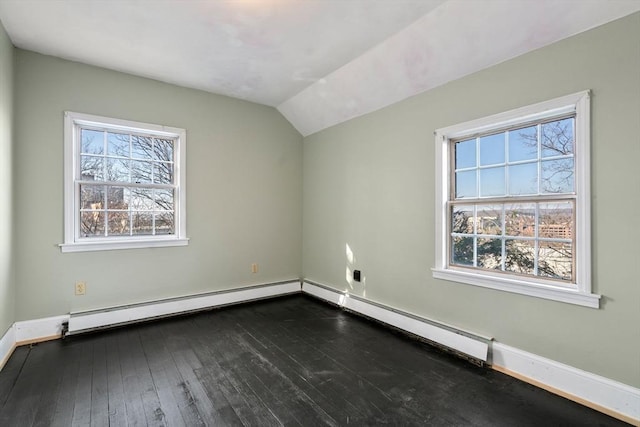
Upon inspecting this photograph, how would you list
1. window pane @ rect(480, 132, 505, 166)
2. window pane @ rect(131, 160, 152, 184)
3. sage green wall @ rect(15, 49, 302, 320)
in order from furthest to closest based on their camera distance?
window pane @ rect(131, 160, 152, 184) → sage green wall @ rect(15, 49, 302, 320) → window pane @ rect(480, 132, 505, 166)

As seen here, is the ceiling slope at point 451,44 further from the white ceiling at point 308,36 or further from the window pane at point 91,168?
the window pane at point 91,168

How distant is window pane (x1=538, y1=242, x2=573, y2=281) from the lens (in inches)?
83.7

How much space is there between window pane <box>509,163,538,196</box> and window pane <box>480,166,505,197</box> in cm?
7

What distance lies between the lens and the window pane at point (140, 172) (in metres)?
3.37

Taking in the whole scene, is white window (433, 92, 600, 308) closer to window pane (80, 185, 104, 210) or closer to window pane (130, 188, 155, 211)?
window pane (130, 188, 155, 211)

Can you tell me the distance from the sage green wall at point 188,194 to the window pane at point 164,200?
8.2 inches

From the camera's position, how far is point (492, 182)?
100 inches

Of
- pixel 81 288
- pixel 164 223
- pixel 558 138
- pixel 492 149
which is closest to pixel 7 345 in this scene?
pixel 81 288

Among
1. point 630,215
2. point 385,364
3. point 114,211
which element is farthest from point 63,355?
point 630,215

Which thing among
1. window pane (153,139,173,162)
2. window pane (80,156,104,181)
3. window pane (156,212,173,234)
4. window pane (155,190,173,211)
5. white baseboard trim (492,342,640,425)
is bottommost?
white baseboard trim (492,342,640,425)

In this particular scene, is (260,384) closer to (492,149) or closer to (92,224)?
(92,224)

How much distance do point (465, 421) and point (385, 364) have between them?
0.72 m

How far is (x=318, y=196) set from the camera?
429 cm

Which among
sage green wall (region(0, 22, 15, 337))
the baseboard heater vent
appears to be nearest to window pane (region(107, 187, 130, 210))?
sage green wall (region(0, 22, 15, 337))
